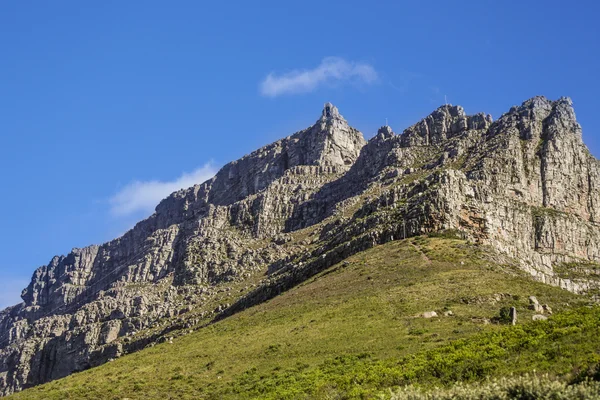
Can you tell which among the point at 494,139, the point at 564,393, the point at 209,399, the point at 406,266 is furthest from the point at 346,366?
the point at 494,139

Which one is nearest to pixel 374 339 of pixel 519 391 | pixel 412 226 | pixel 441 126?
pixel 519 391

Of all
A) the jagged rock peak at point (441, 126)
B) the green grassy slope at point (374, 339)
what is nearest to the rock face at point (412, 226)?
the jagged rock peak at point (441, 126)

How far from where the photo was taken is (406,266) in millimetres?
84875

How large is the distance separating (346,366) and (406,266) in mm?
34220

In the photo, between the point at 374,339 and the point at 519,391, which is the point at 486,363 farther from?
the point at 374,339

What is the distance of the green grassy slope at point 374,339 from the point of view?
3856 cm

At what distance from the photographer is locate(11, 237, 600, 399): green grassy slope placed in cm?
3856

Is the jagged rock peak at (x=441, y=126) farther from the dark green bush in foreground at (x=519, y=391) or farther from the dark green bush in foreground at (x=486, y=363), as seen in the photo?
the dark green bush in foreground at (x=519, y=391)

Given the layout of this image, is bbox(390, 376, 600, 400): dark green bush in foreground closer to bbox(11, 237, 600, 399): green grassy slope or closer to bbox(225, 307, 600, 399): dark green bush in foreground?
bbox(225, 307, 600, 399): dark green bush in foreground

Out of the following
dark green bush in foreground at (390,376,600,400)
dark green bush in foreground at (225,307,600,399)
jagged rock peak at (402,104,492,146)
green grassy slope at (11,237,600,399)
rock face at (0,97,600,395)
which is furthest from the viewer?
jagged rock peak at (402,104,492,146)

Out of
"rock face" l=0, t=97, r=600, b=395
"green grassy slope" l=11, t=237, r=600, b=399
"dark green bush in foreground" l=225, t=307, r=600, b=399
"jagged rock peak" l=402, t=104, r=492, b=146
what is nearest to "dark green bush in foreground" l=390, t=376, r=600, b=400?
"dark green bush in foreground" l=225, t=307, r=600, b=399

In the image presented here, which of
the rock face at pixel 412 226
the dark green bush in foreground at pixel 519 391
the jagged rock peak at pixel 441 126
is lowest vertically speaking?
the dark green bush in foreground at pixel 519 391

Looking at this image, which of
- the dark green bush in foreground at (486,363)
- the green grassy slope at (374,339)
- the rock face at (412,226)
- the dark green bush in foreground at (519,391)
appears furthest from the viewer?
the rock face at (412,226)

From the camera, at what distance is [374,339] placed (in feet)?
Answer: 196
